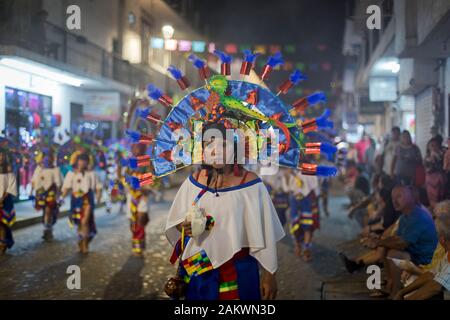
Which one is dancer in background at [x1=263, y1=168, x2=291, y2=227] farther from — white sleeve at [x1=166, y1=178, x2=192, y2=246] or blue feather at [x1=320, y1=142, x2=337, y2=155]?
white sleeve at [x1=166, y1=178, x2=192, y2=246]

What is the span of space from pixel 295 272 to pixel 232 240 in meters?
4.31

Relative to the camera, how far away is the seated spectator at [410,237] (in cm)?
589

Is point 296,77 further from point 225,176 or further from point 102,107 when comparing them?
point 102,107

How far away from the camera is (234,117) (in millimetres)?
4367

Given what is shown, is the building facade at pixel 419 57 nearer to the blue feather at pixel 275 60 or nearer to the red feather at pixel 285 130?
the blue feather at pixel 275 60

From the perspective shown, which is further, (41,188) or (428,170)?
(41,188)

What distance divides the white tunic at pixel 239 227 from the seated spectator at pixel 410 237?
7.89 feet

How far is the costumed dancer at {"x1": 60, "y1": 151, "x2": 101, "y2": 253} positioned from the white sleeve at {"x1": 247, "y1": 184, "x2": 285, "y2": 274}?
19.6ft

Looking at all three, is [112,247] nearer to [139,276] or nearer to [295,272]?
[139,276]

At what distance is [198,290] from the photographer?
13.5 ft

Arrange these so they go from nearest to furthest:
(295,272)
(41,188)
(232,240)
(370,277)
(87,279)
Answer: (232,240) < (370,277) < (87,279) < (295,272) < (41,188)

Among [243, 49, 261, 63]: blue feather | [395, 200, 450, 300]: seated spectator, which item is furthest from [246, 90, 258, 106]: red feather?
[395, 200, 450, 300]: seated spectator

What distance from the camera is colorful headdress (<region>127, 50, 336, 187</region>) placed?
442 centimetres

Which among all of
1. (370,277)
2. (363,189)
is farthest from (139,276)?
(363,189)
